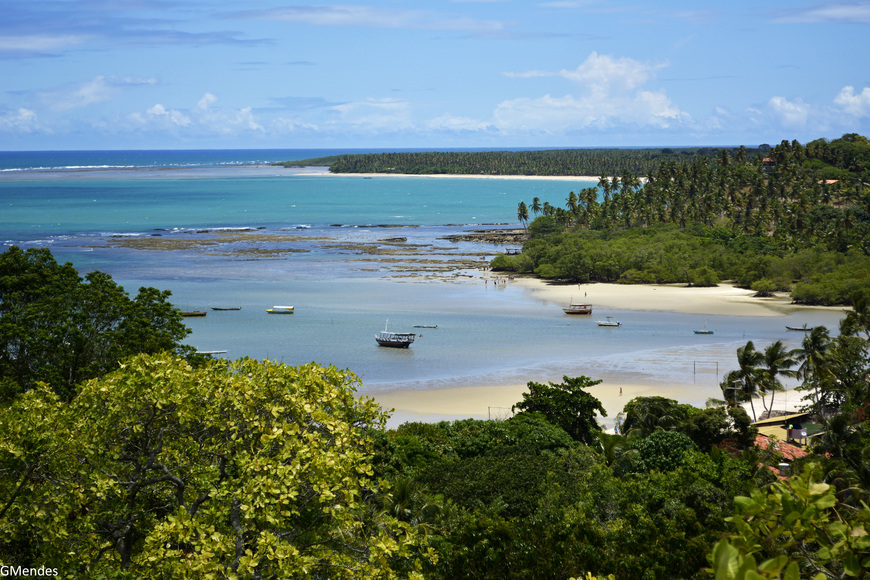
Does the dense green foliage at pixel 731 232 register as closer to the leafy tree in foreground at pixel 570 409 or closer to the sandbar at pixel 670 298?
the sandbar at pixel 670 298

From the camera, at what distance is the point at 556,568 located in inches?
551

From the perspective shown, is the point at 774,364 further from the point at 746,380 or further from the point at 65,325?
the point at 65,325

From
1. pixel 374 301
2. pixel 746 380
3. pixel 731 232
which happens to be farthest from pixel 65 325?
pixel 731 232

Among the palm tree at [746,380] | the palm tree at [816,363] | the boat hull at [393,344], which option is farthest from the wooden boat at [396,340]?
the palm tree at [816,363]

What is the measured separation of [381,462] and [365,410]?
12.1 metres

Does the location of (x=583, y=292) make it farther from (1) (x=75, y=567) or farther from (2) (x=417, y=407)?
(1) (x=75, y=567)

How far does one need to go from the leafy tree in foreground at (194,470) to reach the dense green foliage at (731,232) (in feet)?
169

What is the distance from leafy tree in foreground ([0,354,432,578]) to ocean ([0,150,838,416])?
32.7 m

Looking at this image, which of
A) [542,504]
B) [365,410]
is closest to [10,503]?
[365,410]

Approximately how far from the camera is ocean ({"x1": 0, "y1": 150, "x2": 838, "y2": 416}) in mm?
48781

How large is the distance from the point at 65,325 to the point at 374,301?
44689 millimetres

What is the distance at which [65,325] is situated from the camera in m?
23.6

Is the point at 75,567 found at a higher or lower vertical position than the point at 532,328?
higher

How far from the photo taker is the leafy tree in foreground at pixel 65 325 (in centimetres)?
2289
